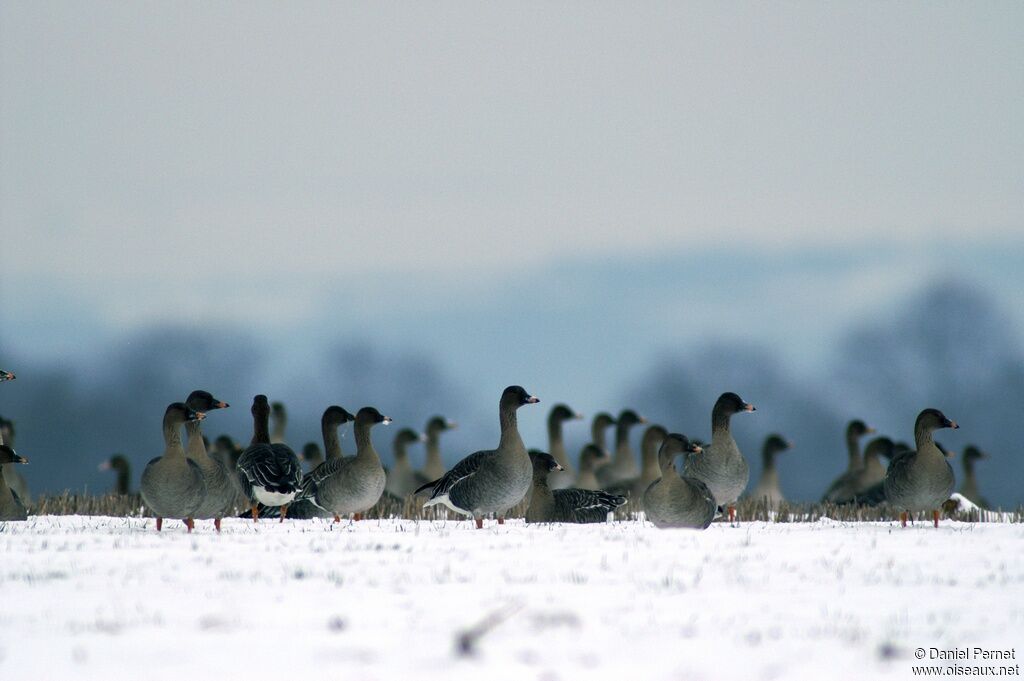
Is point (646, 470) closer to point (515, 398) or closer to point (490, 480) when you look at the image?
point (515, 398)

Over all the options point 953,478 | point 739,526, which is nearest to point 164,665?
point 739,526

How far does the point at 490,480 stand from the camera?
15.5m

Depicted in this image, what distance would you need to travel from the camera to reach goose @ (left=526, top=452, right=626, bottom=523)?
16.9 m

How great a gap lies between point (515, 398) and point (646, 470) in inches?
315

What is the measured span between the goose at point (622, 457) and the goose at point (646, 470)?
94 cm

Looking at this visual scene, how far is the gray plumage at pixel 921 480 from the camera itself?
15.7 m

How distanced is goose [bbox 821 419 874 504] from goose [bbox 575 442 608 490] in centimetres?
453

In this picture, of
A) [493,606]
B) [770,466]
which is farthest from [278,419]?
[493,606]

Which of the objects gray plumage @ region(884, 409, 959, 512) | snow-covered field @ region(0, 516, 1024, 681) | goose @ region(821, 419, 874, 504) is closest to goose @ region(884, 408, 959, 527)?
gray plumage @ region(884, 409, 959, 512)

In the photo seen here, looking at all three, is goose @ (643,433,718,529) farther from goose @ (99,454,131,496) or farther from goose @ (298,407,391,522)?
goose @ (99,454,131,496)

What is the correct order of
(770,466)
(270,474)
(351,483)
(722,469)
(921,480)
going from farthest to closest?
(770,466), (722,469), (270,474), (351,483), (921,480)

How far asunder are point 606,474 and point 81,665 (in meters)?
20.3

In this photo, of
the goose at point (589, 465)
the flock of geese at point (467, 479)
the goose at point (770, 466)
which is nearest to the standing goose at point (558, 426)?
the goose at point (589, 465)

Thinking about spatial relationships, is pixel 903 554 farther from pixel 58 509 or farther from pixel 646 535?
pixel 58 509
